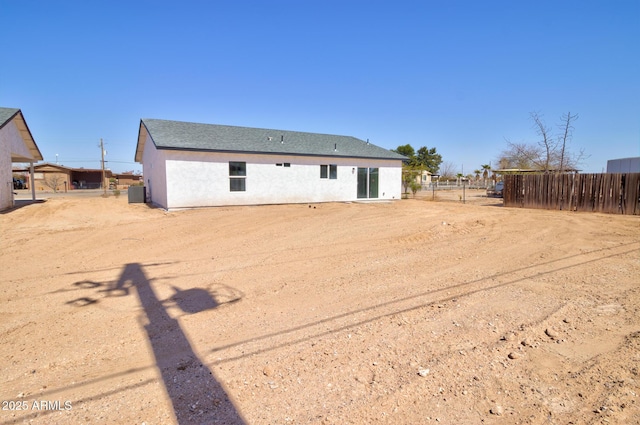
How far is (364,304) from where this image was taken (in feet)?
14.8

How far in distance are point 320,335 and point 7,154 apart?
18398 millimetres

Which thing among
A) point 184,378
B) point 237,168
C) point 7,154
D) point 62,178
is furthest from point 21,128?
point 62,178

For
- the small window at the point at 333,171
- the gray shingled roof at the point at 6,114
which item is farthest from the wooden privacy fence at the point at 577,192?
the gray shingled roof at the point at 6,114

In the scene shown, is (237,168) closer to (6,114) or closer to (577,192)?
(6,114)

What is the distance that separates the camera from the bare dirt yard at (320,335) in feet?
8.30

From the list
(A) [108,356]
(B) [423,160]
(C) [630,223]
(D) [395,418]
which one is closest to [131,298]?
(A) [108,356]

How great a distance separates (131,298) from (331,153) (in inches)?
627

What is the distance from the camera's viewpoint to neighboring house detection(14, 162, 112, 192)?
44844 millimetres

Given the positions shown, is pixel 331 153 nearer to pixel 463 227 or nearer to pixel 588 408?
pixel 463 227

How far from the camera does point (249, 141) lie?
733 inches

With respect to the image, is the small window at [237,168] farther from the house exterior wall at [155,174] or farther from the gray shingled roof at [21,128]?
the gray shingled roof at [21,128]

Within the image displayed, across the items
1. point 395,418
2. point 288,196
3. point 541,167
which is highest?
point 541,167

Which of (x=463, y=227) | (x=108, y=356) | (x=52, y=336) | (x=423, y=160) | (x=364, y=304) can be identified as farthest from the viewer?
(x=423, y=160)

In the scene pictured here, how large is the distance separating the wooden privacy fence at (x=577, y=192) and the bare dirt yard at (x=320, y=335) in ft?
30.0
